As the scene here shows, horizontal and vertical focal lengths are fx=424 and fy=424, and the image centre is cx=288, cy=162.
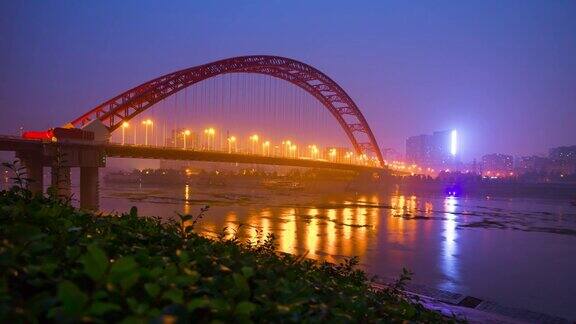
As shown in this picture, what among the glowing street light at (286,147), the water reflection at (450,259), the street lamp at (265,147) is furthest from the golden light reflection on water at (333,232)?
the glowing street light at (286,147)

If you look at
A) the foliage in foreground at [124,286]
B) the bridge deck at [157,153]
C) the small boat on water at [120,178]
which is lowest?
the small boat on water at [120,178]

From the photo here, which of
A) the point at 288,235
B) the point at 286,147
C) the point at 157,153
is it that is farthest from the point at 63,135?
the point at 286,147

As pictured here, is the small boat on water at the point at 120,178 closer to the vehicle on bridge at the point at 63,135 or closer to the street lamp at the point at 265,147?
the street lamp at the point at 265,147

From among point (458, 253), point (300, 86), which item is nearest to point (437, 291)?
point (458, 253)

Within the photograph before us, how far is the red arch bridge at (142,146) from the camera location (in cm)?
3653

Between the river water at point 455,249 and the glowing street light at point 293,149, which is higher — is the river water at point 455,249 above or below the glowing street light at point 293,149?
below

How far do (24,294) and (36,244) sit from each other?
0.25 metres

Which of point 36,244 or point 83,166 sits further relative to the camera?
point 83,166

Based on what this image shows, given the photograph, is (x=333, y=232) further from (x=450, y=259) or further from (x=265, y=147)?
(x=265, y=147)

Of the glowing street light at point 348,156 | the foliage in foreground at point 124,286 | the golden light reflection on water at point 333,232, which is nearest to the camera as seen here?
the foliage in foreground at point 124,286

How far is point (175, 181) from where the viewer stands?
145250mm

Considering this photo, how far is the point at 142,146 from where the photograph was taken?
161 feet

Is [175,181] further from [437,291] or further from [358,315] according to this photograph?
[358,315]

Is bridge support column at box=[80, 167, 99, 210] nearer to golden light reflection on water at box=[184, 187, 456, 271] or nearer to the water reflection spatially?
golden light reflection on water at box=[184, 187, 456, 271]
